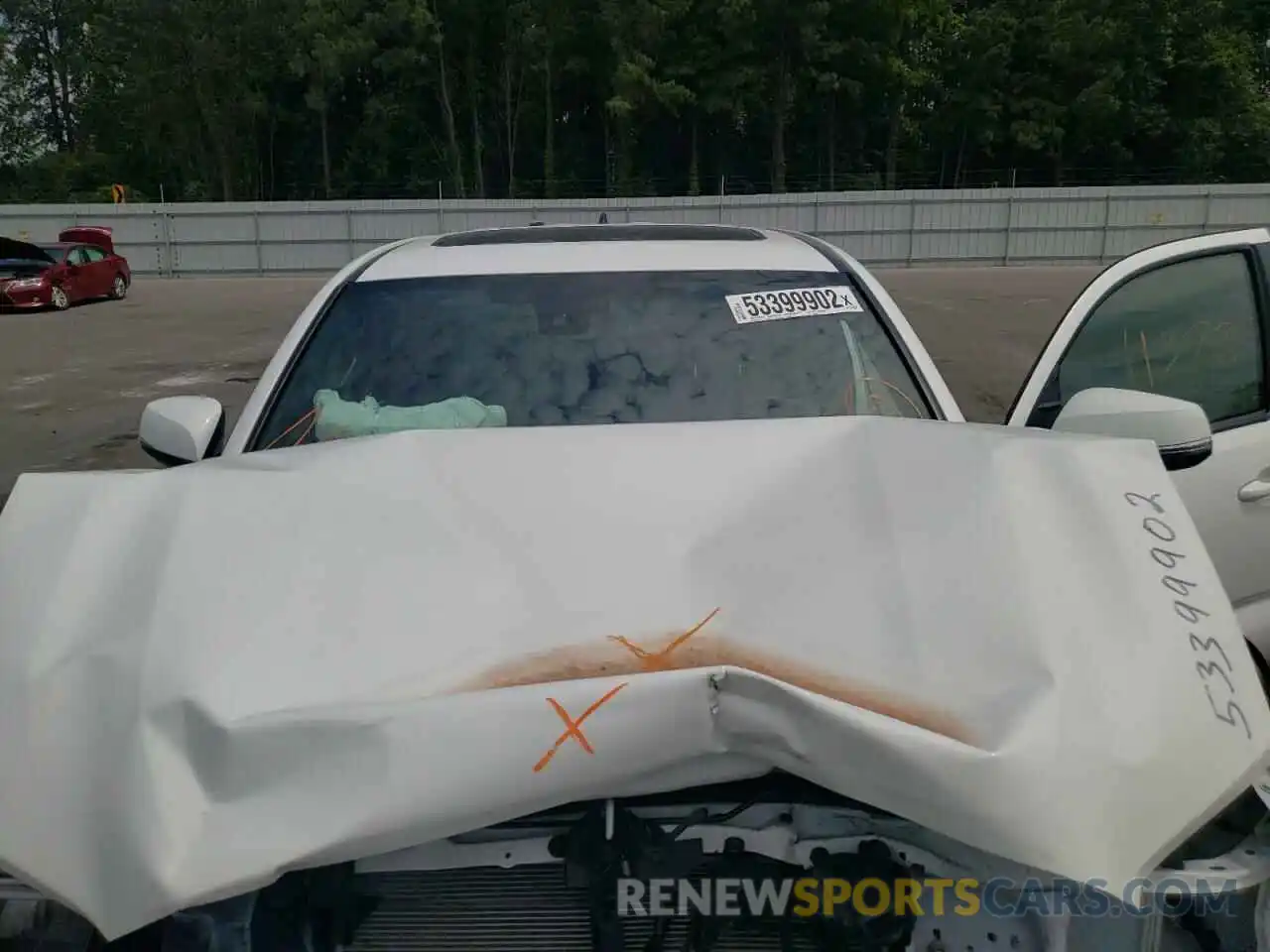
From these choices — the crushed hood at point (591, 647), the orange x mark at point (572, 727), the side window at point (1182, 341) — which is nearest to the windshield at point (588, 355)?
the crushed hood at point (591, 647)

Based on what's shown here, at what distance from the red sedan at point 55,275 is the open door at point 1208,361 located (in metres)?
22.5

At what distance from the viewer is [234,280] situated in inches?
1224

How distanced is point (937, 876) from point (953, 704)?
25 cm

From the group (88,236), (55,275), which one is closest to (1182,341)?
(55,275)

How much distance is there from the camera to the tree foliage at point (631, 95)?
154 ft

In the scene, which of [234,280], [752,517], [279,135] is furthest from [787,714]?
[279,135]

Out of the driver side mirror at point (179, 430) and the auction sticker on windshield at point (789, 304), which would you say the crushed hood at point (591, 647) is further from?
the auction sticker on windshield at point (789, 304)

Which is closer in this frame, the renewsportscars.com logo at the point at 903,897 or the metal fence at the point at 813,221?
the renewsportscars.com logo at the point at 903,897

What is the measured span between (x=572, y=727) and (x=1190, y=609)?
991 mm

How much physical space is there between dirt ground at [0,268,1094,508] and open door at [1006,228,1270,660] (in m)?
6.22

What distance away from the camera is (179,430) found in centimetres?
267

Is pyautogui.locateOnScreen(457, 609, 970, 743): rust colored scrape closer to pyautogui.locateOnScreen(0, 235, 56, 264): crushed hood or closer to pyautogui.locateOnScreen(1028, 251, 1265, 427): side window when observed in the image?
pyautogui.locateOnScreen(1028, 251, 1265, 427): side window

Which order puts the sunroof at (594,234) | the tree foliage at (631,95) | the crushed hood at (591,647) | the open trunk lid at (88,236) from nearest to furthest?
the crushed hood at (591,647) → the sunroof at (594,234) → the open trunk lid at (88,236) → the tree foliage at (631,95)

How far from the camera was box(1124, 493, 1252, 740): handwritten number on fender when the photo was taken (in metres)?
1.61
